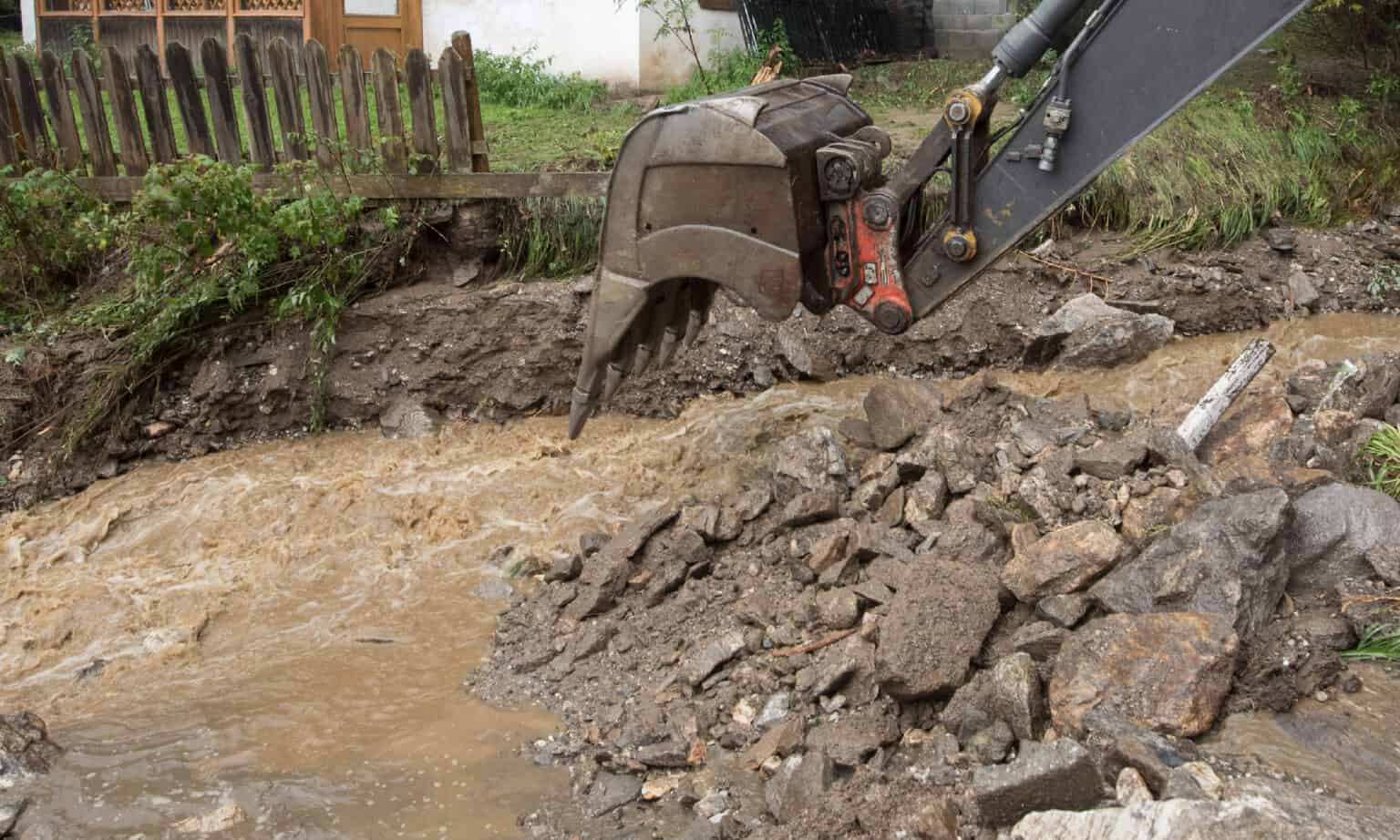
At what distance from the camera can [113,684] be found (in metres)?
4.63

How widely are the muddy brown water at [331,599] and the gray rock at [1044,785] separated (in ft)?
4.81

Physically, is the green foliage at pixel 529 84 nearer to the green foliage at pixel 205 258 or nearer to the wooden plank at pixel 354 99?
the wooden plank at pixel 354 99

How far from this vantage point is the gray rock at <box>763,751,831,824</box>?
10.6 ft

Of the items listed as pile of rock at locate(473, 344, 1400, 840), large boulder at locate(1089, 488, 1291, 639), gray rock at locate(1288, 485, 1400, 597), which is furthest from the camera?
gray rock at locate(1288, 485, 1400, 597)

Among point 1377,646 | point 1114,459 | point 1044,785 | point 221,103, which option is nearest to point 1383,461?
point 1114,459

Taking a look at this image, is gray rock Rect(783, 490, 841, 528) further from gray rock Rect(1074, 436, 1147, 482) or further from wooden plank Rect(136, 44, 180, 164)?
wooden plank Rect(136, 44, 180, 164)

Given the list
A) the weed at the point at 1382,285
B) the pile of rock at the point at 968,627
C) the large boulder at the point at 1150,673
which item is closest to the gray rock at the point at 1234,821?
the pile of rock at the point at 968,627

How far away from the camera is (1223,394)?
4.53m

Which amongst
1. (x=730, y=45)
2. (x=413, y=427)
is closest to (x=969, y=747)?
(x=413, y=427)

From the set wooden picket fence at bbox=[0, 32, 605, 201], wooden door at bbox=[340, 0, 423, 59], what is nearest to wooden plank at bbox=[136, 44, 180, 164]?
wooden picket fence at bbox=[0, 32, 605, 201]

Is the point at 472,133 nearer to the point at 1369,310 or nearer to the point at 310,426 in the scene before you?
the point at 310,426

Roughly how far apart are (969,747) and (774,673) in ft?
2.77

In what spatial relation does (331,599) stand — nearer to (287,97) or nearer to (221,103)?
(287,97)

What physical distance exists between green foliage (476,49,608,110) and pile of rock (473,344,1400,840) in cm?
552
